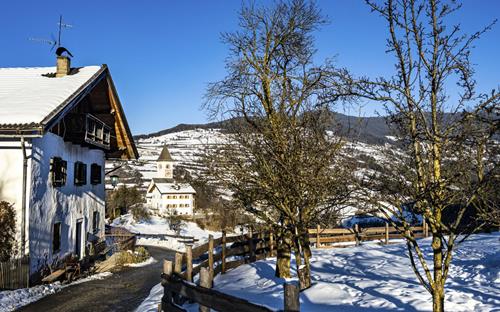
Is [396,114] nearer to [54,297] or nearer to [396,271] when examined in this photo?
[396,271]

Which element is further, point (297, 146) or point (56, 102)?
point (56, 102)

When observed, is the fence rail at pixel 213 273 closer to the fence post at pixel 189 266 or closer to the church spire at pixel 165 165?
the fence post at pixel 189 266

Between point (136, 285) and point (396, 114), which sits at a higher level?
point (396, 114)

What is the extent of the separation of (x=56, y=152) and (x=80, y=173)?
316 centimetres

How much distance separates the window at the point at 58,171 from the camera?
50.8 ft

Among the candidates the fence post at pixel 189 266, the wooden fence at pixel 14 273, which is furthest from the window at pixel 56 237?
the fence post at pixel 189 266

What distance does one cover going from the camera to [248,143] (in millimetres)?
11656

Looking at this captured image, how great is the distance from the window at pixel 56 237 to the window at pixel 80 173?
8.25 ft

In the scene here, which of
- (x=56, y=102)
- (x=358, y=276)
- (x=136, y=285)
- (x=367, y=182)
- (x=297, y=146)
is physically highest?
(x=56, y=102)

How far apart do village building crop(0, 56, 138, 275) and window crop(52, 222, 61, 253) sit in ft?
0.13

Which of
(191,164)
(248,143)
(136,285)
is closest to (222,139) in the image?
(248,143)

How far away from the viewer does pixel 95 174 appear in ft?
70.2

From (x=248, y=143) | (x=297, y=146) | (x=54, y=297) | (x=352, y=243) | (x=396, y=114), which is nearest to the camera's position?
(x=396, y=114)

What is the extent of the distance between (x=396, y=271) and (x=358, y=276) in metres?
1.27
